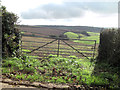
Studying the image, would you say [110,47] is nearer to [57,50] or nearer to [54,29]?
[57,50]

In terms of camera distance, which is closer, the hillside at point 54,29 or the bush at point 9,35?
the bush at point 9,35

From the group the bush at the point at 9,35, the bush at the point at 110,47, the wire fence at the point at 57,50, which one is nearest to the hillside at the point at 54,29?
the wire fence at the point at 57,50

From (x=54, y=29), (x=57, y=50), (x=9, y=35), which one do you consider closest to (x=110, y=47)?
(x=57, y=50)

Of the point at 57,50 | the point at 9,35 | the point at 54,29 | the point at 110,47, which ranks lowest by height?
the point at 57,50

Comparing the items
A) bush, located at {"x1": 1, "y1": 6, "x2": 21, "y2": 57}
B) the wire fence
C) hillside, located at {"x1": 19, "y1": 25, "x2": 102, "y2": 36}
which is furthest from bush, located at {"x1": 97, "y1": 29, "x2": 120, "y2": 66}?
hillside, located at {"x1": 19, "y1": 25, "x2": 102, "y2": 36}

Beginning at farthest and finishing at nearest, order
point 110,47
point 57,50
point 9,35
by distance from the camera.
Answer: point 57,50 < point 110,47 < point 9,35

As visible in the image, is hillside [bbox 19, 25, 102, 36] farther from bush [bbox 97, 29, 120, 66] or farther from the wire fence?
bush [bbox 97, 29, 120, 66]

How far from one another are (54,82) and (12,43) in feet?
11.2

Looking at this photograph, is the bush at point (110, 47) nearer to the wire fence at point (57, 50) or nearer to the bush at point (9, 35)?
the wire fence at point (57, 50)

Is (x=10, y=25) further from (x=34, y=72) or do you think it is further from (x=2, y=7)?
(x=34, y=72)

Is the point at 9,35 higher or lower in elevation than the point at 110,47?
higher

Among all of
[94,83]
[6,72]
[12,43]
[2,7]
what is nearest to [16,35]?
[12,43]

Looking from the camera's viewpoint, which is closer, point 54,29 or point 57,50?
point 57,50

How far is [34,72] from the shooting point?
4.68 m
